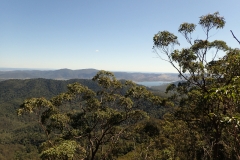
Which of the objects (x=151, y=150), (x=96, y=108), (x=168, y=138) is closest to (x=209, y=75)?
(x=96, y=108)

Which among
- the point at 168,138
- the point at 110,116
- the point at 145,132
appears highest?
the point at 110,116

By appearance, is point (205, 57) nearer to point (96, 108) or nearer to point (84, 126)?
point (96, 108)

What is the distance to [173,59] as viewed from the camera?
13.5 metres

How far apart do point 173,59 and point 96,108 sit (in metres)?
6.50

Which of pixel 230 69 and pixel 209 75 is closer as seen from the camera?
pixel 230 69

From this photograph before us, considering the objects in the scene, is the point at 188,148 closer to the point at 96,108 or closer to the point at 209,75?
the point at 209,75

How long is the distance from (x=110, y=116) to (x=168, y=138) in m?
14.4

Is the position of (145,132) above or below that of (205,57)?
below

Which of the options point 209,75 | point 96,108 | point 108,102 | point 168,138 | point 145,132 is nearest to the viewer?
point 209,75

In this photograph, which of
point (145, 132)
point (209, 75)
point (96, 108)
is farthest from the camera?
point (145, 132)

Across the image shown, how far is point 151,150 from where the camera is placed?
27.4m

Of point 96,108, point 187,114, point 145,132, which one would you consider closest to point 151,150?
point 145,132

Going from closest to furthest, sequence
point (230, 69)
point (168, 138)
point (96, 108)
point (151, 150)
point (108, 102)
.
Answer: point (230, 69), point (96, 108), point (108, 102), point (168, 138), point (151, 150)

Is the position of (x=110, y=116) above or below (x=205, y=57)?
below
